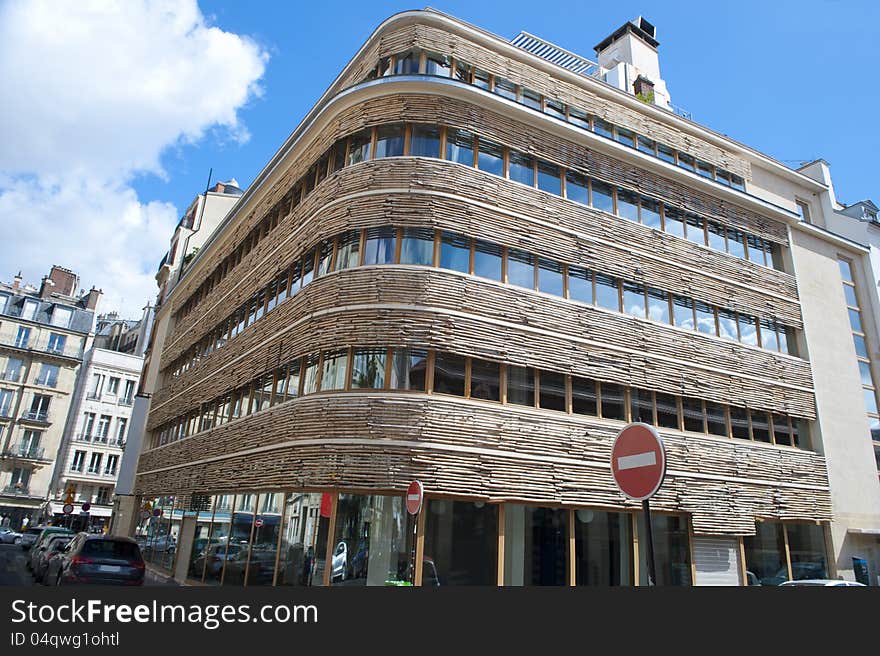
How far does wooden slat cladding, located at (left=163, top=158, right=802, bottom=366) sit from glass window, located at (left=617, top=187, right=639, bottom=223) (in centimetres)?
47

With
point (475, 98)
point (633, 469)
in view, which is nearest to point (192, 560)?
point (475, 98)

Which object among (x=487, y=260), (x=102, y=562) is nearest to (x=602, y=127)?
(x=487, y=260)

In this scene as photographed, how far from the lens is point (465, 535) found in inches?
550

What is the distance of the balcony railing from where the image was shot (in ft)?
183

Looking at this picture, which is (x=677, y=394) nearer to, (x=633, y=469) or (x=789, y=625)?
(x=633, y=469)

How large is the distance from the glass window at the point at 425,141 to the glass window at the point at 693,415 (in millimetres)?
10142

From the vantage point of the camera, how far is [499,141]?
17453 millimetres

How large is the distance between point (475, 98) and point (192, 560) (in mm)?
17586

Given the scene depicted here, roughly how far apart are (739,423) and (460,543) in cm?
1070

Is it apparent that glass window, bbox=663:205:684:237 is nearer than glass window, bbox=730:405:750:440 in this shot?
No

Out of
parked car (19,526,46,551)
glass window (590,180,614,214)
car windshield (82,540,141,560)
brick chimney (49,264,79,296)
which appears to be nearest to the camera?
car windshield (82,540,141,560)

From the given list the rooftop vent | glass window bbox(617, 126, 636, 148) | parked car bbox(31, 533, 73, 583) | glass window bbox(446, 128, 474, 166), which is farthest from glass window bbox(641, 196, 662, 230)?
parked car bbox(31, 533, 73, 583)

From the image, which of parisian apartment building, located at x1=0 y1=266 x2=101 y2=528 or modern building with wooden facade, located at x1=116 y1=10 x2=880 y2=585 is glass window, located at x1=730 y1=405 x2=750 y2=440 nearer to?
modern building with wooden facade, located at x1=116 y1=10 x2=880 y2=585

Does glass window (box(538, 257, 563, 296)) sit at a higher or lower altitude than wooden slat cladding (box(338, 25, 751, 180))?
lower
